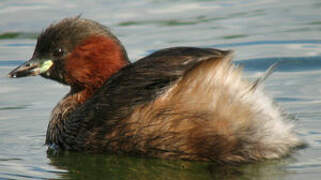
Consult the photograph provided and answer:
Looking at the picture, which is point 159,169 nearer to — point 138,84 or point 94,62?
point 138,84

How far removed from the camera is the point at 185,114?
20.3 ft

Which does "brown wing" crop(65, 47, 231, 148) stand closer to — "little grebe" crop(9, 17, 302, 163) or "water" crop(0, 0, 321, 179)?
"little grebe" crop(9, 17, 302, 163)

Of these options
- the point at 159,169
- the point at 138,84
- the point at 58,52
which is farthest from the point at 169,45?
the point at 159,169

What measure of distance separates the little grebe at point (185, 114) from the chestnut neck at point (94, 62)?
0.35 metres

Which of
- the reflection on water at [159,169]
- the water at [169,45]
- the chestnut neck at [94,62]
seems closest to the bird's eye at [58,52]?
the chestnut neck at [94,62]

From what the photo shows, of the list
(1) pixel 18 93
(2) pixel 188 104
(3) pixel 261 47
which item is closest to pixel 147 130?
(2) pixel 188 104

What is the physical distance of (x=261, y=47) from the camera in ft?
33.4

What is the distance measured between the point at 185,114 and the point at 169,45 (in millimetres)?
4097

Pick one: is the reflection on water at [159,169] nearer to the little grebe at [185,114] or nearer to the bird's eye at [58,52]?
the little grebe at [185,114]

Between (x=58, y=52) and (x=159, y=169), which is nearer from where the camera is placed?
(x=159, y=169)

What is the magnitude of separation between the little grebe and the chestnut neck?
1.15 feet

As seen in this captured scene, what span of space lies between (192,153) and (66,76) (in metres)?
1.52

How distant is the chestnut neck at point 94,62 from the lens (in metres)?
7.11

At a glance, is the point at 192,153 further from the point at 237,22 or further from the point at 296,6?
the point at 296,6
